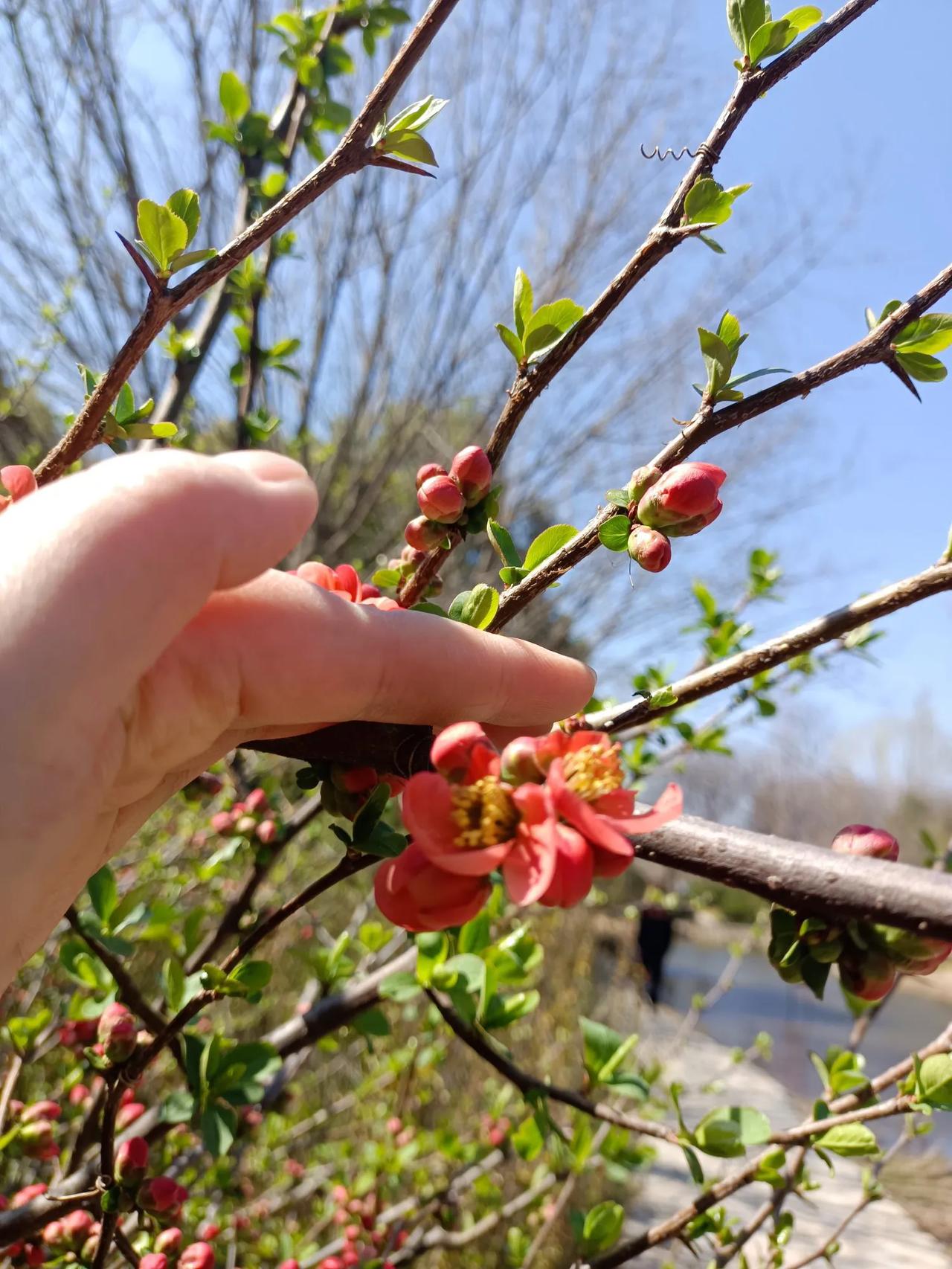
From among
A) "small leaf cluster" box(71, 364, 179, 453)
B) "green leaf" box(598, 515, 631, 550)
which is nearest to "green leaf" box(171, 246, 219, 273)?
"small leaf cluster" box(71, 364, 179, 453)

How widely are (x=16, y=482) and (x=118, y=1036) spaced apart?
560 millimetres

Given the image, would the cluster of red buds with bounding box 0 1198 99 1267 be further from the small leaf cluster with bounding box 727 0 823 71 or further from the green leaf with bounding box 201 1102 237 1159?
the small leaf cluster with bounding box 727 0 823 71

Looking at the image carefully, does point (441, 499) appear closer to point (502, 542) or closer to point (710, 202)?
point (502, 542)

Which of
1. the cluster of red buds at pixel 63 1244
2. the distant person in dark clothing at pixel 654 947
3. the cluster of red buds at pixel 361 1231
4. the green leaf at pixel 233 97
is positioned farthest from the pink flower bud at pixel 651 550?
the distant person in dark clothing at pixel 654 947

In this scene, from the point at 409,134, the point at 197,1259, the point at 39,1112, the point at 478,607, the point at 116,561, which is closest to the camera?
the point at 116,561

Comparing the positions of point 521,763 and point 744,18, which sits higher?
point 744,18

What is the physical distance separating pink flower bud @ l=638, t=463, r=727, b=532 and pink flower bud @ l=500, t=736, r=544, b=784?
254mm

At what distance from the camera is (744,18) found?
2.45ft

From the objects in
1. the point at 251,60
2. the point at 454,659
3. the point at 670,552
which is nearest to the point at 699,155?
the point at 670,552

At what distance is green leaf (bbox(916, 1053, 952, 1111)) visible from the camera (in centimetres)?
79

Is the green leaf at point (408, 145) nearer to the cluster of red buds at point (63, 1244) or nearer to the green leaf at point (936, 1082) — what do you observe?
the green leaf at point (936, 1082)

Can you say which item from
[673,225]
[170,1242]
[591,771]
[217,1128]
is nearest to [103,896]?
[217,1128]

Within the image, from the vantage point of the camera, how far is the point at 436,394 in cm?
402

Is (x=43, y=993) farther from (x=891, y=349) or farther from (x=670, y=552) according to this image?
(x=891, y=349)
